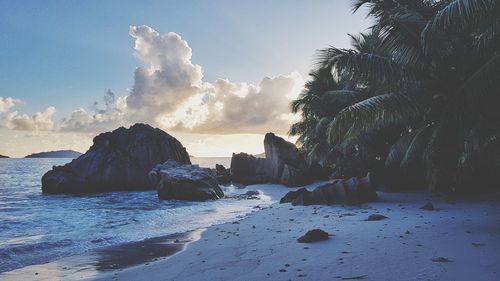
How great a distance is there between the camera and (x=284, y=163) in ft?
116

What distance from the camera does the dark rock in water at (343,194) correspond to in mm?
15162

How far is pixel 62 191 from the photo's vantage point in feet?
116

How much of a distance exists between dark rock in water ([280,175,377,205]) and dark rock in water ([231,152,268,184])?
2314cm

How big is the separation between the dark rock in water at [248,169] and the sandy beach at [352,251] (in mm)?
28154

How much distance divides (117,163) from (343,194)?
3031 centimetres

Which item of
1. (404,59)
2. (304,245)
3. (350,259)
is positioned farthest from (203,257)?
(404,59)

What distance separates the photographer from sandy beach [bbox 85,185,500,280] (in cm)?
547

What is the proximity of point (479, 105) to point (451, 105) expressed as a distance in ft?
2.30

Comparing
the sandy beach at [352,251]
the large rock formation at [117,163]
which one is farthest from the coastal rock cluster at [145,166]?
the sandy beach at [352,251]

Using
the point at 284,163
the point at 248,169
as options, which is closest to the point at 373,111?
the point at 284,163

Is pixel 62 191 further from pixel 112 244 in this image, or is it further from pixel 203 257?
pixel 203 257

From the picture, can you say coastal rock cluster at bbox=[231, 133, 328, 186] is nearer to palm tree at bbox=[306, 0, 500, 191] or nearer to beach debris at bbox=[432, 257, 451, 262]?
palm tree at bbox=[306, 0, 500, 191]

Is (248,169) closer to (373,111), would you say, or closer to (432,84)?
(432,84)

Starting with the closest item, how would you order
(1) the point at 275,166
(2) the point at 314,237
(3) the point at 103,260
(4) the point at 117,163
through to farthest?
(2) the point at 314,237, (3) the point at 103,260, (1) the point at 275,166, (4) the point at 117,163
